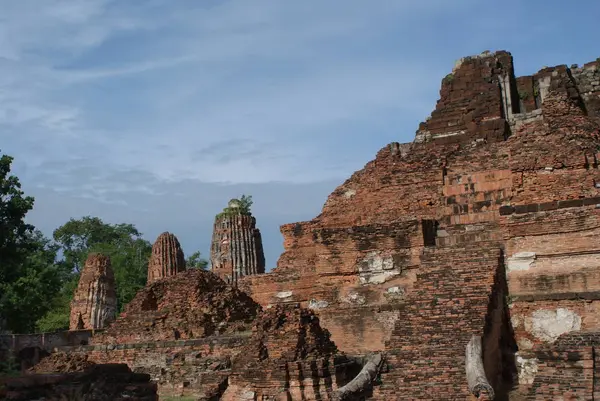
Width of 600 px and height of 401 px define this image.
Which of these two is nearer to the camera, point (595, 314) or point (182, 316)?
point (595, 314)

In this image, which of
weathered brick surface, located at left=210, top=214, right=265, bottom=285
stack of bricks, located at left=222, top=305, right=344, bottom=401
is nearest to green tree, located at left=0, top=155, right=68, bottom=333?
stack of bricks, located at left=222, top=305, right=344, bottom=401

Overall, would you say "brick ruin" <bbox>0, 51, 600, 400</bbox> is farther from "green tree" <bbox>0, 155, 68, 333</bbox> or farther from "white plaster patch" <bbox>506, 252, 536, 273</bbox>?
"green tree" <bbox>0, 155, 68, 333</bbox>

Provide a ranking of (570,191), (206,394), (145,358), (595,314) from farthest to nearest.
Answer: (145,358) → (570,191) → (206,394) → (595,314)

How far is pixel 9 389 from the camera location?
7.73m

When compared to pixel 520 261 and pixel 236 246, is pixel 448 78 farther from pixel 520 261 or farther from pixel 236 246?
pixel 236 246

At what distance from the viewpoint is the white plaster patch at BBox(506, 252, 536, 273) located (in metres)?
12.4

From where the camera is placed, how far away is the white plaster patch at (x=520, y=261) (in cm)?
1236

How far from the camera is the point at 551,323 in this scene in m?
11.6

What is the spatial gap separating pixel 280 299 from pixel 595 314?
23.0ft

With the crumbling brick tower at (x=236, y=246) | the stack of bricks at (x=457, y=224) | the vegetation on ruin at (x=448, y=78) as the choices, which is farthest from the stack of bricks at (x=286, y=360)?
the crumbling brick tower at (x=236, y=246)

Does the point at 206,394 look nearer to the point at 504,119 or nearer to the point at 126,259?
the point at 504,119

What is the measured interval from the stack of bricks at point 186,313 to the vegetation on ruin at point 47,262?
9.56 feet

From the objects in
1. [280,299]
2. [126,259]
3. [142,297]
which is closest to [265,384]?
[280,299]

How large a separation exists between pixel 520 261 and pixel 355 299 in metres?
3.44
